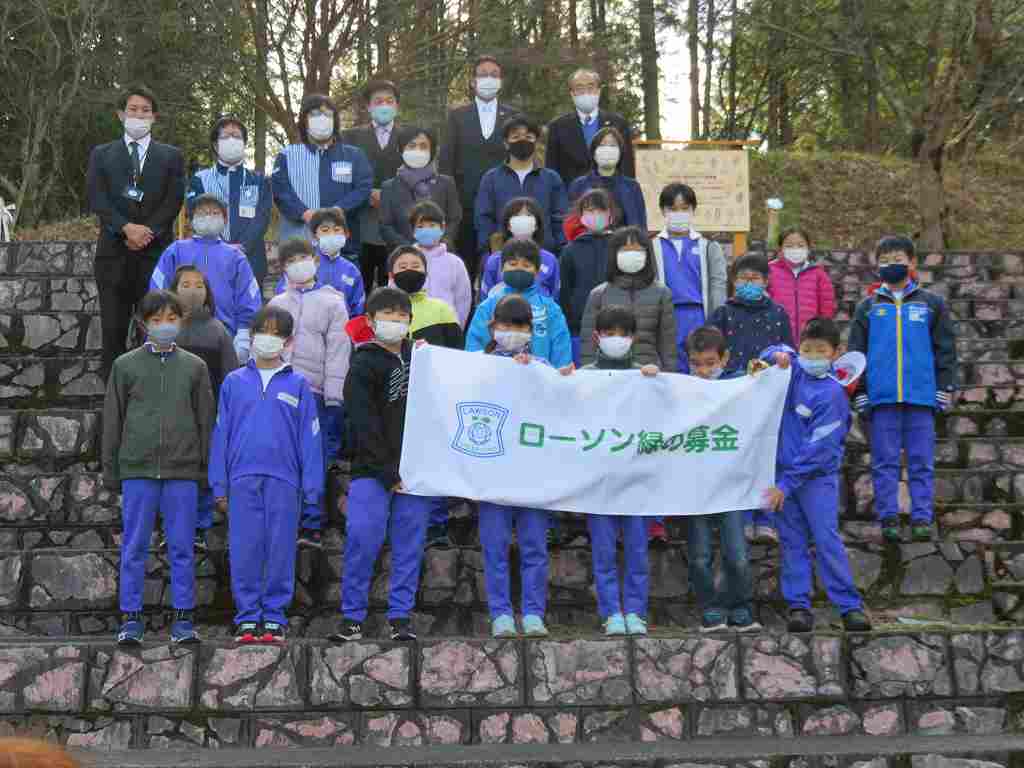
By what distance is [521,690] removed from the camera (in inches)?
254

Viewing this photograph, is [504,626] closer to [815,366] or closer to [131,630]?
[131,630]

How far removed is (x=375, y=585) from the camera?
7.37 meters

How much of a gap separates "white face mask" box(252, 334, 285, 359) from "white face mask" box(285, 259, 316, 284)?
1.08 metres

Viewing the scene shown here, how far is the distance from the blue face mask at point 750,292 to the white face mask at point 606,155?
1629 mm

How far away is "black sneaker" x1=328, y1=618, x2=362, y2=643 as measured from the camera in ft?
21.2

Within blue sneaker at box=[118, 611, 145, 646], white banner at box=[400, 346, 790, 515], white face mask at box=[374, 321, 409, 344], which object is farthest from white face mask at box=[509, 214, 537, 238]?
blue sneaker at box=[118, 611, 145, 646]

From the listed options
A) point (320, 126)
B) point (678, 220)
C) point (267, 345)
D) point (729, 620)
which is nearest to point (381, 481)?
point (267, 345)

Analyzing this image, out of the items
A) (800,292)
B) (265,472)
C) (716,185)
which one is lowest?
(265,472)

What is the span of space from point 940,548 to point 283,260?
12.8 feet

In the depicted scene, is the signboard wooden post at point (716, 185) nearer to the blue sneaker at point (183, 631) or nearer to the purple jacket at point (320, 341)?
the purple jacket at point (320, 341)

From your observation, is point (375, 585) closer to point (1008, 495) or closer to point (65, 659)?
point (65, 659)

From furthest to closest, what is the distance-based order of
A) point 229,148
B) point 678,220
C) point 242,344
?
point 229,148
point 678,220
point 242,344

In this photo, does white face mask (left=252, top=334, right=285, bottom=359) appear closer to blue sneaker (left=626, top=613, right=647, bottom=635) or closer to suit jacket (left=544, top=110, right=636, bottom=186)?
blue sneaker (left=626, top=613, right=647, bottom=635)

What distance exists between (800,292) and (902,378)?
1.72m
